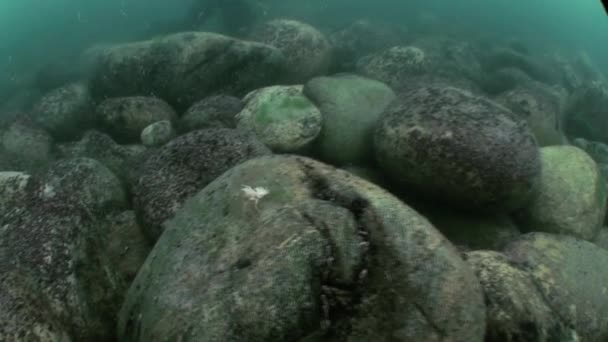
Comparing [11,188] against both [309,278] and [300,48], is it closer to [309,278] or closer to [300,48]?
[309,278]

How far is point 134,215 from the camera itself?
5359 mm

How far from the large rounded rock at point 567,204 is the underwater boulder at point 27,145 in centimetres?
791

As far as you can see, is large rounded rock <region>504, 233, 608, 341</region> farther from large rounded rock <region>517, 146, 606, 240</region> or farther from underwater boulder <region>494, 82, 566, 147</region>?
underwater boulder <region>494, 82, 566, 147</region>

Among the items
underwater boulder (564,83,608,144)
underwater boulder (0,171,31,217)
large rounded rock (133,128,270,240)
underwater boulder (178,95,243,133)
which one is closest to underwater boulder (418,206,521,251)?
large rounded rock (133,128,270,240)

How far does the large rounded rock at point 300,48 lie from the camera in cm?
1011

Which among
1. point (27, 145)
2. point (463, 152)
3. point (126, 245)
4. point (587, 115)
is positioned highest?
point (463, 152)

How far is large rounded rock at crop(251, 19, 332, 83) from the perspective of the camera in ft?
33.2

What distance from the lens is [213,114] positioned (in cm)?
702

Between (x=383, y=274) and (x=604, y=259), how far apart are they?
302 cm

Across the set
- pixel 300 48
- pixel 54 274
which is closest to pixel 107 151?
pixel 54 274

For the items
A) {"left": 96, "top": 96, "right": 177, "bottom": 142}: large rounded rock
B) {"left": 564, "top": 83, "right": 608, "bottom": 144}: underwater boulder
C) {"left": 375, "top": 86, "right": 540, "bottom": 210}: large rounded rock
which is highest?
{"left": 375, "top": 86, "right": 540, "bottom": 210}: large rounded rock

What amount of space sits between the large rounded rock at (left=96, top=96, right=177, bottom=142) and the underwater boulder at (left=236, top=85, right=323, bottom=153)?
5.99ft

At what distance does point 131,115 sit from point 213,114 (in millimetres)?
1717

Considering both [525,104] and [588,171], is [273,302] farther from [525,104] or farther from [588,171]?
[525,104]
